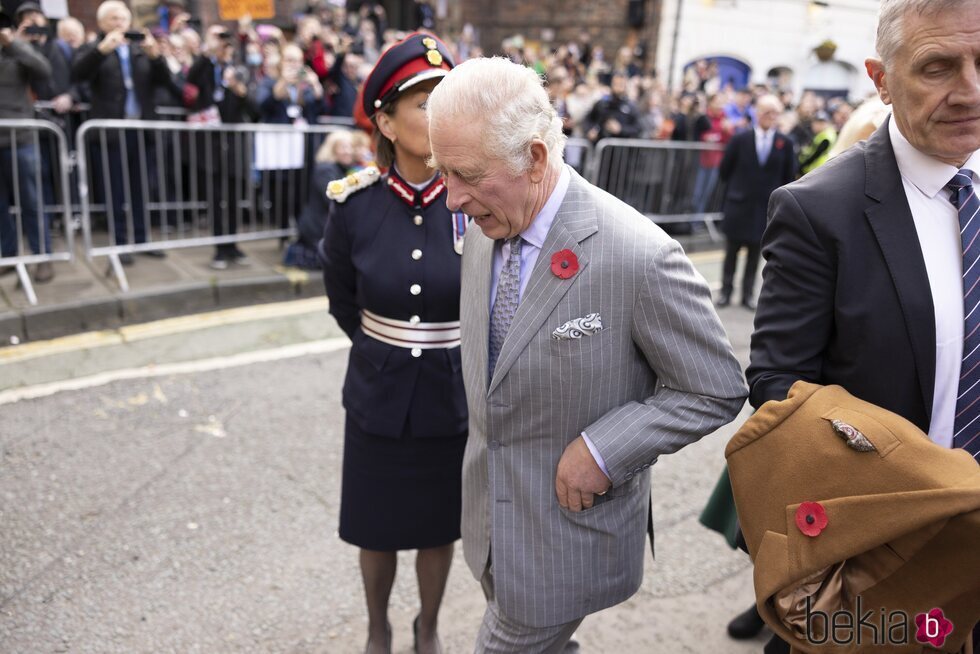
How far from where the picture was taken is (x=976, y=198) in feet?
5.62

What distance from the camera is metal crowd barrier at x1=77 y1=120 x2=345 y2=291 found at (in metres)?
6.71

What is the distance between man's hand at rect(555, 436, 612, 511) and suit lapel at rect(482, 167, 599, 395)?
0.24 m

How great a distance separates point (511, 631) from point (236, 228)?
6.01 metres

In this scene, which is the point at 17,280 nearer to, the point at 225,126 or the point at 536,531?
the point at 225,126

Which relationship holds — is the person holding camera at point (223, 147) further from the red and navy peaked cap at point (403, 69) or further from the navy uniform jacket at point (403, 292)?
the red and navy peaked cap at point (403, 69)

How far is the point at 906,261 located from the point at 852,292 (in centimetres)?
12

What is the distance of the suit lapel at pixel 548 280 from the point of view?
1.88 m

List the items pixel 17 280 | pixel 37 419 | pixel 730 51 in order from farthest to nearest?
pixel 730 51 → pixel 17 280 → pixel 37 419

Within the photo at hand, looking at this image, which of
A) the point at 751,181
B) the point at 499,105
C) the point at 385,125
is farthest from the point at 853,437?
the point at 751,181

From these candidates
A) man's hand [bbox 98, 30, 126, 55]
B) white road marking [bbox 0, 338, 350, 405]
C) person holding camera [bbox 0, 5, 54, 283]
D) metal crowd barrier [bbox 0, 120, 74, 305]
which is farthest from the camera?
man's hand [bbox 98, 30, 126, 55]

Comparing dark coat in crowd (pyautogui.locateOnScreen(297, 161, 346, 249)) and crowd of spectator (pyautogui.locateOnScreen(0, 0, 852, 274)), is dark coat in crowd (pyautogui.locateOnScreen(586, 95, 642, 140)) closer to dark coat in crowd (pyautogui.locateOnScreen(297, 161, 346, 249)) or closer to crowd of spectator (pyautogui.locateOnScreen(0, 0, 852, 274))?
crowd of spectator (pyautogui.locateOnScreen(0, 0, 852, 274))

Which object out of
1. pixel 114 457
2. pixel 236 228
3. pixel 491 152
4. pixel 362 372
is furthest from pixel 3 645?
pixel 236 228

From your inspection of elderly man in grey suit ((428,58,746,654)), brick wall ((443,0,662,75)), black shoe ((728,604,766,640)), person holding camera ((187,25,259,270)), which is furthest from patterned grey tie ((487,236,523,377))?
brick wall ((443,0,662,75))

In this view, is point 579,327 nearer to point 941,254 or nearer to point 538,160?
point 538,160
